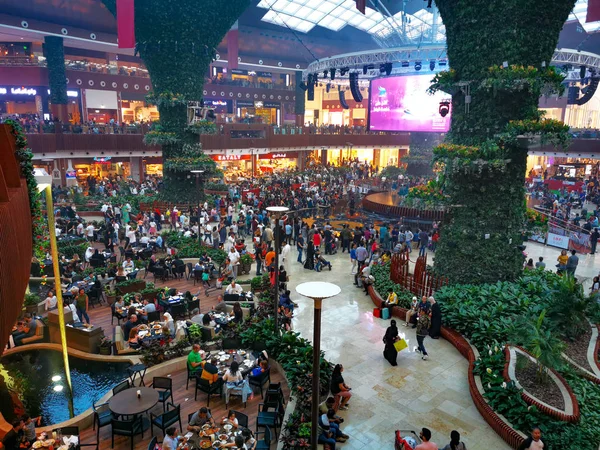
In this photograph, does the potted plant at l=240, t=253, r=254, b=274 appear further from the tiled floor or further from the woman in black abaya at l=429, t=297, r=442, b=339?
the woman in black abaya at l=429, t=297, r=442, b=339

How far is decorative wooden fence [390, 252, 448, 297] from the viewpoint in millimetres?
12150

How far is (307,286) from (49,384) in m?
6.68

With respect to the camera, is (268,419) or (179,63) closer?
(268,419)

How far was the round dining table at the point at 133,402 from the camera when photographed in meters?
7.03

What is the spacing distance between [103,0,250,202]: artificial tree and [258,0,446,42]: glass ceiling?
576 inches

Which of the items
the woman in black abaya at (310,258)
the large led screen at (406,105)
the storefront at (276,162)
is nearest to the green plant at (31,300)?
the woman in black abaya at (310,258)

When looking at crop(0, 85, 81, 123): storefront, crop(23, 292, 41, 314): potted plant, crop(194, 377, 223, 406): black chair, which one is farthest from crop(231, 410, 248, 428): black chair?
crop(0, 85, 81, 123): storefront

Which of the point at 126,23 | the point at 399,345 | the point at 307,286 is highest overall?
the point at 126,23

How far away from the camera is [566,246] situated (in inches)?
738

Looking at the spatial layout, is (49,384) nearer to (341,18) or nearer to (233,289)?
(233,289)

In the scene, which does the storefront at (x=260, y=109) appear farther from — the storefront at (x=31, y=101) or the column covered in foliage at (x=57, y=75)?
the column covered in foliage at (x=57, y=75)

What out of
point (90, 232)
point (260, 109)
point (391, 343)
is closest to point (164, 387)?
point (391, 343)

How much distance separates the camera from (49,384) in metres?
8.77

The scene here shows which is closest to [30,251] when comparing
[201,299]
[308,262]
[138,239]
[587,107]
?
[201,299]
